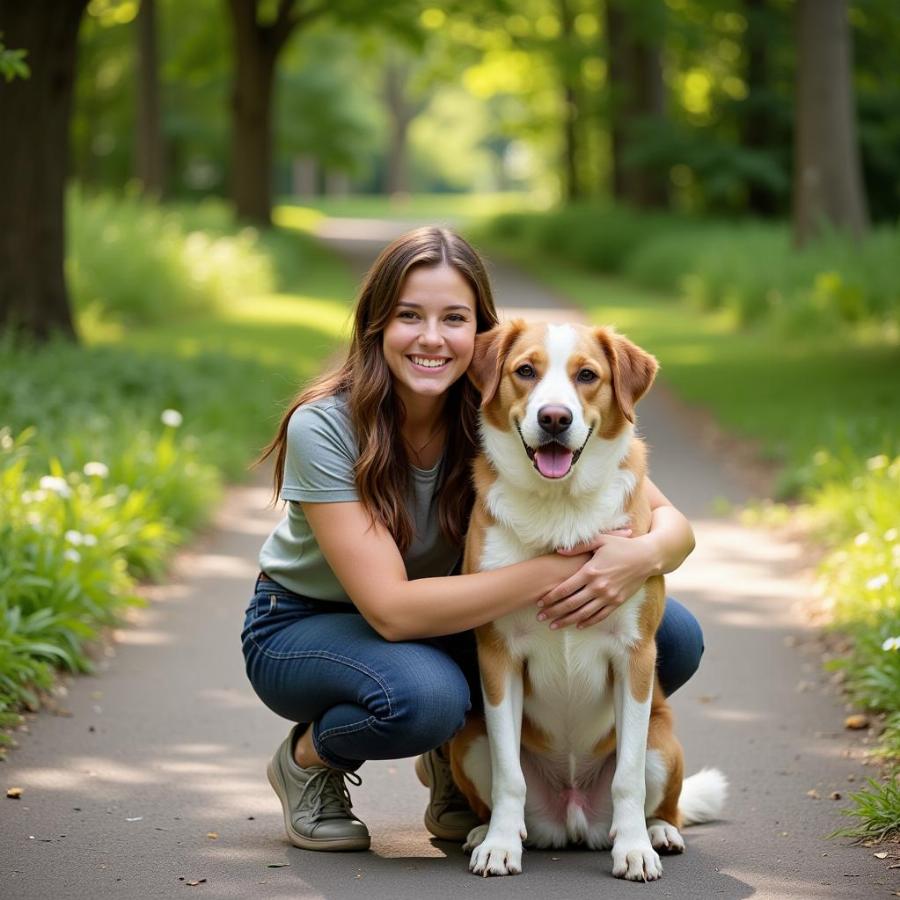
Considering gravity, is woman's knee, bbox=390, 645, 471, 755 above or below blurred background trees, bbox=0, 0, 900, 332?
below

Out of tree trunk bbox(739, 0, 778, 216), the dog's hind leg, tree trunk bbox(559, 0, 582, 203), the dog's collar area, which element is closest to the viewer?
the dog's collar area

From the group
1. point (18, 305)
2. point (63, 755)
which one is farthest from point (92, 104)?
point (63, 755)

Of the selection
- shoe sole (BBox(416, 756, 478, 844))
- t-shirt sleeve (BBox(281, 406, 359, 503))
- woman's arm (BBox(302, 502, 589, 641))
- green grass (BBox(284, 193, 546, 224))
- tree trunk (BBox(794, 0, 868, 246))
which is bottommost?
shoe sole (BBox(416, 756, 478, 844))

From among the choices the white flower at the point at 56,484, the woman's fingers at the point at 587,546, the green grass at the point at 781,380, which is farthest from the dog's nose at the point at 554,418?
the green grass at the point at 781,380

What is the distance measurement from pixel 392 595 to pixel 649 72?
88.2 ft

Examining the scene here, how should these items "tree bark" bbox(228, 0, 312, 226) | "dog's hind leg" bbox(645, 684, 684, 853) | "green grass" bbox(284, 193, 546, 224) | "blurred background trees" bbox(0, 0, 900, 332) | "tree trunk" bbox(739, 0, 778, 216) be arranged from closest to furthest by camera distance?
"dog's hind leg" bbox(645, 684, 684, 853), "blurred background trees" bbox(0, 0, 900, 332), "tree trunk" bbox(739, 0, 778, 216), "tree bark" bbox(228, 0, 312, 226), "green grass" bbox(284, 193, 546, 224)

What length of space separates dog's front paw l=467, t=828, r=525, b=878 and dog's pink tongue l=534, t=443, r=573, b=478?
41.5 inches

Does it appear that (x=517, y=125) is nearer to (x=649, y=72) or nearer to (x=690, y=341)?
(x=649, y=72)

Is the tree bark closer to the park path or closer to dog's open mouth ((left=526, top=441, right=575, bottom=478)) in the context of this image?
the park path

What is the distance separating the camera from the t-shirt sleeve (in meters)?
4.19

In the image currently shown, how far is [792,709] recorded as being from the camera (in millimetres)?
5949

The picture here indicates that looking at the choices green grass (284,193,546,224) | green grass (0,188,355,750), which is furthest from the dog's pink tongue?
green grass (284,193,546,224)

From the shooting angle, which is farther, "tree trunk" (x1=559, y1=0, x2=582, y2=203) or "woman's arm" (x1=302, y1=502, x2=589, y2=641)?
"tree trunk" (x1=559, y1=0, x2=582, y2=203)

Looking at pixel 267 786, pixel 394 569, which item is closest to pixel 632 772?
pixel 394 569
